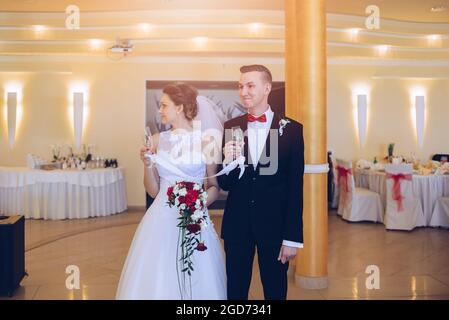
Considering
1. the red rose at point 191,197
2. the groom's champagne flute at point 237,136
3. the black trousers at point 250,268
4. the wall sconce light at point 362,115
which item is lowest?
the black trousers at point 250,268

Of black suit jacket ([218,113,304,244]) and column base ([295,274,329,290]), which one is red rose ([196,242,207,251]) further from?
column base ([295,274,329,290])

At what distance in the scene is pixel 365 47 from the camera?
819cm

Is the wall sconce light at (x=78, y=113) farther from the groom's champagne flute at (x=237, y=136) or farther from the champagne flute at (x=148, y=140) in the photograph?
the groom's champagne flute at (x=237, y=136)

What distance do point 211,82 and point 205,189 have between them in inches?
240

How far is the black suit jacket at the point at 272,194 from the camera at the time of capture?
7.75 feet

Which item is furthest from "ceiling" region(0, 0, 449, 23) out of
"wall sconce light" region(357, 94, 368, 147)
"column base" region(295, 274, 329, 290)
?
"column base" region(295, 274, 329, 290)

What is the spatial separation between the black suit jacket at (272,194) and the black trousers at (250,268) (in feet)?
0.15

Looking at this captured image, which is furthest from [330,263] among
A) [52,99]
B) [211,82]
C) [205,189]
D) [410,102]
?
[52,99]

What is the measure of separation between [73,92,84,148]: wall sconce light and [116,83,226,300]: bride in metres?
6.06

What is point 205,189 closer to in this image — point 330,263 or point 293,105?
point 293,105

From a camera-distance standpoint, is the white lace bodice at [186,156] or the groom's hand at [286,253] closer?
the groom's hand at [286,253]

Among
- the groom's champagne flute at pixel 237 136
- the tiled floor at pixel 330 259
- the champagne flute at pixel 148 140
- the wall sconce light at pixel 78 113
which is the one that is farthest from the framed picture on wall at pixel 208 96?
the groom's champagne flute at pixel 237 136

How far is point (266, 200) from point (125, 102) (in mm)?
6620

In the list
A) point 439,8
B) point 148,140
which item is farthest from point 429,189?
point 148,140
